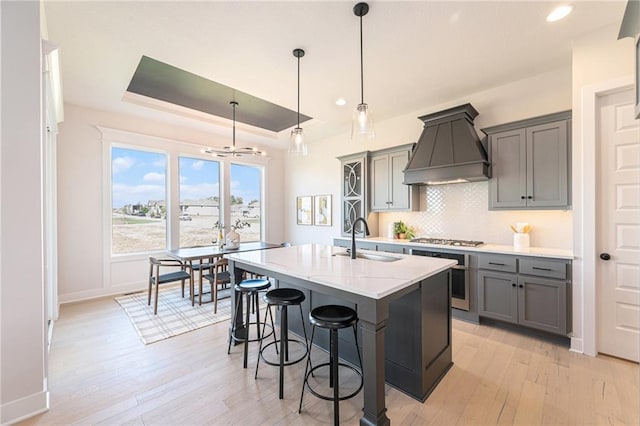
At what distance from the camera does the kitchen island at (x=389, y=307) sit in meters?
1.63

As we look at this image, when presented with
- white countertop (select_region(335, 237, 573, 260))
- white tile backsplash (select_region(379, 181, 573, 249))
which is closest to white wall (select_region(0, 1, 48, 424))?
white countertop (select_region(335, 237, 573, 260))

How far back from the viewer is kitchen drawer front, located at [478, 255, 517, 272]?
2977mm

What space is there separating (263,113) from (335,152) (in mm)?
1681

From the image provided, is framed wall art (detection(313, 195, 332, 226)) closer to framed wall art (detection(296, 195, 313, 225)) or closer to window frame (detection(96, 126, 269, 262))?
framed wall art (detection(296, 195, 313, 225))

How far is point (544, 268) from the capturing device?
2.79m

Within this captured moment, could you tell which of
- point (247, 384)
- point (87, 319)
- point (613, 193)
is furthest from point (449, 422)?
point (87, 319)

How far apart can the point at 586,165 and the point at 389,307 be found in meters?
2.37

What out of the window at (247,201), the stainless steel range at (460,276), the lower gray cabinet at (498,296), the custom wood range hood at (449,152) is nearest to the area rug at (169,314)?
the window at (247,201)

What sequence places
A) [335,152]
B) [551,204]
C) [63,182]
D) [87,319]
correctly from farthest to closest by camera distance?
[335,152], [63,182], [87,319], [551,204]

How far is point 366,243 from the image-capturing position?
4316 millimetres

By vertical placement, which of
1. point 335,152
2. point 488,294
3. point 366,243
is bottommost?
point 488,294

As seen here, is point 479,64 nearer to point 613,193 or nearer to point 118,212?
point 613,193

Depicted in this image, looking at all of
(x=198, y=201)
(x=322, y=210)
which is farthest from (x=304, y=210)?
(x=198, y=201)

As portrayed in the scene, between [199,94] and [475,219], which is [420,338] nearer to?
[475,219]
